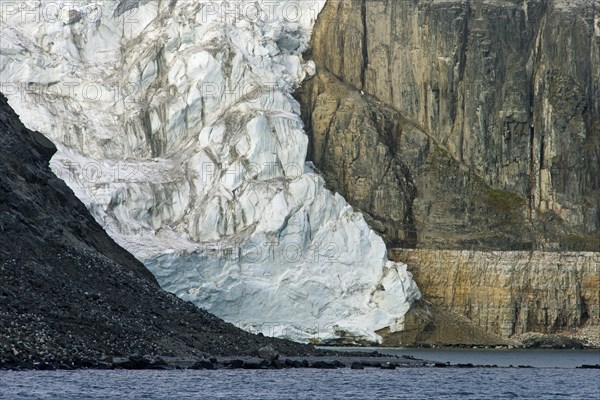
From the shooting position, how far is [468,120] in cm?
11456

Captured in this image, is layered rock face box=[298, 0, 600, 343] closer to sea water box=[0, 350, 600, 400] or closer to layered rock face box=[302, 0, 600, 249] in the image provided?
layered rock face box=[302, 0, 600, 249]

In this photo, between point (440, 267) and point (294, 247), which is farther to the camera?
point (440, 267)

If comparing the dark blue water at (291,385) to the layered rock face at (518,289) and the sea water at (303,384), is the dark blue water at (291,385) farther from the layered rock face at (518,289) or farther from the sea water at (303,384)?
the layered rock face at (518,289)

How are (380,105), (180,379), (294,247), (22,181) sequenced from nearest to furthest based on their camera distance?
(180,379), (22,181), (294,247), (380,105)

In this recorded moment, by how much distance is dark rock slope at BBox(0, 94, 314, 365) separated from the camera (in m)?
61.9

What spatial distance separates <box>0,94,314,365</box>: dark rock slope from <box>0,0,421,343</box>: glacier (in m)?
19.5

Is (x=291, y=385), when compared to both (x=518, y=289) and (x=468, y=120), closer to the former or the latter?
(x=518, y=289)

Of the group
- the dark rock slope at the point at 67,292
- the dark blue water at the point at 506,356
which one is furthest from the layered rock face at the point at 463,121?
the dark rock slope at the point at 67,292

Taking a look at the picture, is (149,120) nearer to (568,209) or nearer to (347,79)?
(347,79)

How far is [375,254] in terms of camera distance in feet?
335

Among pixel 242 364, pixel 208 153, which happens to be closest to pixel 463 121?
pixel 208 153

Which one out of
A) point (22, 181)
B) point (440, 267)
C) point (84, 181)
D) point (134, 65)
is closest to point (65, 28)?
point (134, 65)

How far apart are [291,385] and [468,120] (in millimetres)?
57129

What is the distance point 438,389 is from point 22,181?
2256 centimetres
